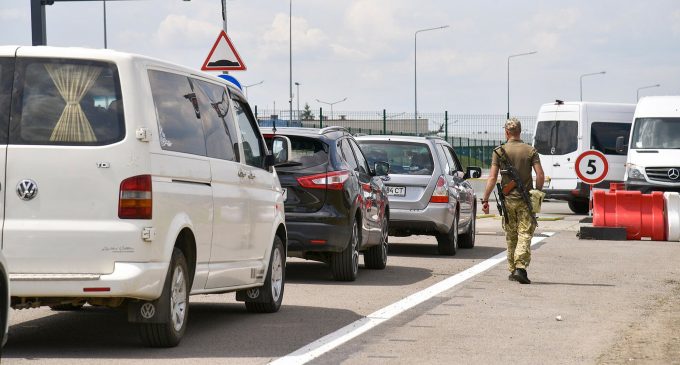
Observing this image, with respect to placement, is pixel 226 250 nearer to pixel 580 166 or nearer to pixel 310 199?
pixel 310 199

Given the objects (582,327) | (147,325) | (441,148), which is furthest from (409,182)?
(147,325)

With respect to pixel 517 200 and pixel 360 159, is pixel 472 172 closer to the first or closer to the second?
pixel 360 159

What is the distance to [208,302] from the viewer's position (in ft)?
44.2

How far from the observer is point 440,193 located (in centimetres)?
1998

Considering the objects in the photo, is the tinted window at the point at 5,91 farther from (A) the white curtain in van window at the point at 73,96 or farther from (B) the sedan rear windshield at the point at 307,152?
(B) the sedan rear windshield at the point at 307,152

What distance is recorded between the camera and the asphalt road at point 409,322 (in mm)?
9711

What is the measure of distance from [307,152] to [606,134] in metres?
21.3

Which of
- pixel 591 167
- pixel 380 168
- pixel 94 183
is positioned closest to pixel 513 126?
pixel 380 168

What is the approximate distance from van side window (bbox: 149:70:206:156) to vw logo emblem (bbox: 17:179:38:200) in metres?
0.88

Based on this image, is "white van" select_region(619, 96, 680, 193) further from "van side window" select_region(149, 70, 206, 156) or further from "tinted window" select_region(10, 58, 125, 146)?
"tinted window" select_region(10, 58, 125, 146)

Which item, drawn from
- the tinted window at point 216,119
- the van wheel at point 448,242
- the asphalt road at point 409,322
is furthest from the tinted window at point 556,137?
the tinted window at point 216,119

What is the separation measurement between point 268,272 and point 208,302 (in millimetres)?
1405

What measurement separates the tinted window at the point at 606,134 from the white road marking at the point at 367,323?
18.2 metres

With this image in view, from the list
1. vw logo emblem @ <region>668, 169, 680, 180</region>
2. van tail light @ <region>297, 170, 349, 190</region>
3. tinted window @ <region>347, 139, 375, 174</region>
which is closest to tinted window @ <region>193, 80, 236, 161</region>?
van tail light @ <region>297, 170, 349, 190</region>
